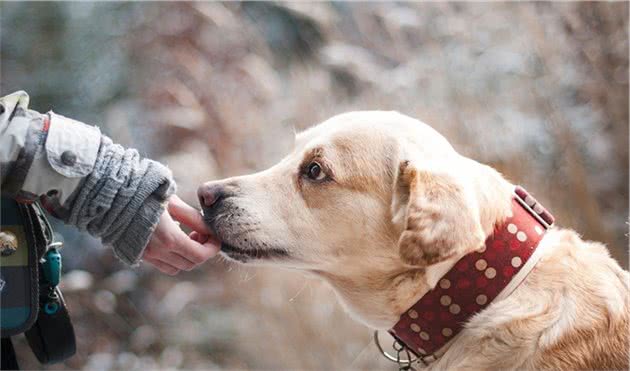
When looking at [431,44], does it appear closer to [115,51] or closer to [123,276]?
[115,51]

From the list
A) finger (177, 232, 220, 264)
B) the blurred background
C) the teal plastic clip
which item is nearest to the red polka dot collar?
finger (177, 232, 220, 264)

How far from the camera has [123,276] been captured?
3139mm

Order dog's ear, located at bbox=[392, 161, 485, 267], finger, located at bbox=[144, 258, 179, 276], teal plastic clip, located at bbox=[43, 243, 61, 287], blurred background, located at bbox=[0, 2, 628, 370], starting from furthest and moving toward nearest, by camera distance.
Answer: blurred background, located at bbox=[0, 2, 628, 370] → finger, located at bbox=[144, 258, 179, 276] → teal plastic clip, located at bbox=[43, 243, 61, 287] → dog's ear, located at bbox=[392, 161, 485, 267]

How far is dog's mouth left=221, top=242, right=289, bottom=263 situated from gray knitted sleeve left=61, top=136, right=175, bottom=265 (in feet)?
0.72

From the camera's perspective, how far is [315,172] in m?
1.65

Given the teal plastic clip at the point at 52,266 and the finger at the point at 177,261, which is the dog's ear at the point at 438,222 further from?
the teal plastic clip at the point at 52,266

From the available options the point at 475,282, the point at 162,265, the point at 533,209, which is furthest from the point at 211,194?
the point at 533,209

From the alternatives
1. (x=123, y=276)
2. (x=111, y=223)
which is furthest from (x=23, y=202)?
(x=123, y=276)

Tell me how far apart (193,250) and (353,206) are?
366 millimetres

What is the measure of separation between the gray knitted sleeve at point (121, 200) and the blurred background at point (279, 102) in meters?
1.46

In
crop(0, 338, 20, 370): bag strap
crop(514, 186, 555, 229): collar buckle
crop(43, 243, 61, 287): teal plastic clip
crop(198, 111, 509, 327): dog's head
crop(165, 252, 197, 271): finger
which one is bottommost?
crop(0, 338, 20, 370): bag strap

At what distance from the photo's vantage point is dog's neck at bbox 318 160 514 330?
1.48 metres

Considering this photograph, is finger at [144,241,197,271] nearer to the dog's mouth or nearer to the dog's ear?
the dog's mouth

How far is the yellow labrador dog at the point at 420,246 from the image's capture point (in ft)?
4.62
